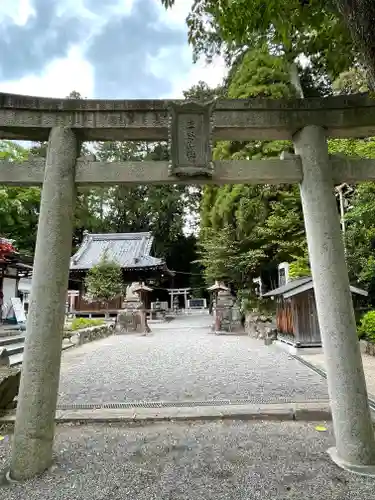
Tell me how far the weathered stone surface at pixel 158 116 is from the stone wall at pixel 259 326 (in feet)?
32.8

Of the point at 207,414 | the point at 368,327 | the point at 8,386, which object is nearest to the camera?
the point at 207,414

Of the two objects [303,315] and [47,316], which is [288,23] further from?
[303,315]

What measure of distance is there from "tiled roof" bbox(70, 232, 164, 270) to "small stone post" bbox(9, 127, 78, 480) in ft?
72.8

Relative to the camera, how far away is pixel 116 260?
87.7 ft

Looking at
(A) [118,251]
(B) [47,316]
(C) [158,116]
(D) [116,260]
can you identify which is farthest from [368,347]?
(A) [118,251]

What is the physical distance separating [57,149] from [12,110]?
0.63 m

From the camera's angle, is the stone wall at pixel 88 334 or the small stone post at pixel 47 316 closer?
the small stone post at pixel 47 316

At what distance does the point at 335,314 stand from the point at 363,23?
2389mm

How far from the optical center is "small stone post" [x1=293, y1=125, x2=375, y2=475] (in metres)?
3.09

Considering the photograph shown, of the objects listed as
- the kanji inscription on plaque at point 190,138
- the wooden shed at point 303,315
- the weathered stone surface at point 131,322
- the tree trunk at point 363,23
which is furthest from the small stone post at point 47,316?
the weathered stone surface at point 131,322

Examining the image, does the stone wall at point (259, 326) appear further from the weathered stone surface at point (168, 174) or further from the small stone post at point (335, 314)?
the weathered stone surface at point (168, 174)

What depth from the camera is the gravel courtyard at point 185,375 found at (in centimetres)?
560

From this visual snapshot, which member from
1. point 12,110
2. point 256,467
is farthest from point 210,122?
point 256,467

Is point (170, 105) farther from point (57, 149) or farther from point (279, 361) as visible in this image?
point (279, 361)
